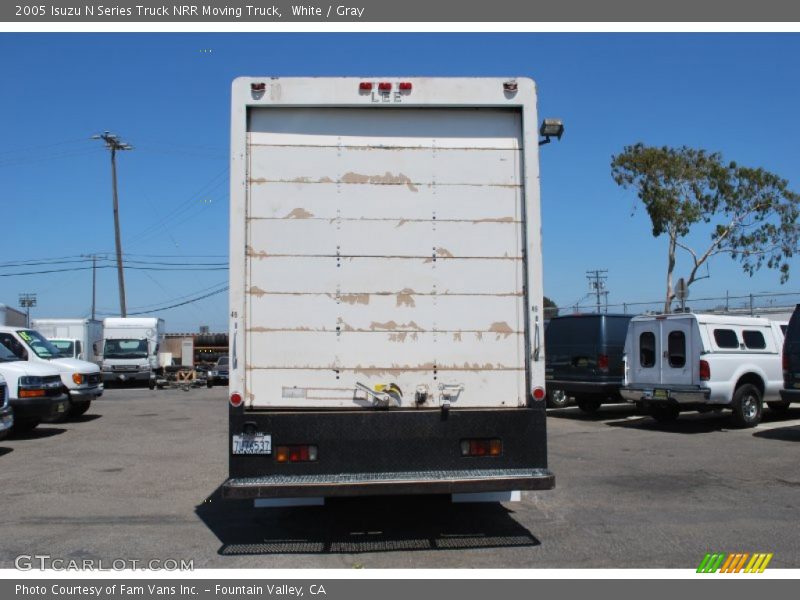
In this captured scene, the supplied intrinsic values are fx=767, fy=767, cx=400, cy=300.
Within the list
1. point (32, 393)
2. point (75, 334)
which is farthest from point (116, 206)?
point (32, 393)

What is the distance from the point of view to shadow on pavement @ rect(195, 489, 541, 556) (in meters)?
6.46

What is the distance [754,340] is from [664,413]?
7.35 ft

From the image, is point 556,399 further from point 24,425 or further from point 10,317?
point 10,317

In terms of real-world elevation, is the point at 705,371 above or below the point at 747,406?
above

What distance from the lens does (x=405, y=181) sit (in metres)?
6.40

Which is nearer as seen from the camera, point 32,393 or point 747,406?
point 32,393

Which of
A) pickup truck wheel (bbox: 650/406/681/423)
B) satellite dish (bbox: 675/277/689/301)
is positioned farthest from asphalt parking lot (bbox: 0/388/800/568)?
satellite dish (bbox: 675/277/689/301)

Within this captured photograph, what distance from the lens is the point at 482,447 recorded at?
6.15 metres

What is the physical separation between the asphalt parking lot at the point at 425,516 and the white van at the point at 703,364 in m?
1.49

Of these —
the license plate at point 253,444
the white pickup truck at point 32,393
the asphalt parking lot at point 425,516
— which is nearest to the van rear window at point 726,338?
the asphalt parking lot at point 425,516

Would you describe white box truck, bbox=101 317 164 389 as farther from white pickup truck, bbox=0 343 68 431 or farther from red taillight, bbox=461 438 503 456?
red taillight, bbox=461 438 503 456

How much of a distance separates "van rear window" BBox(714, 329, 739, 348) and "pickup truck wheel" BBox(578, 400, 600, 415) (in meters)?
3.91

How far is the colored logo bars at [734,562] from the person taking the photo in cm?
574
